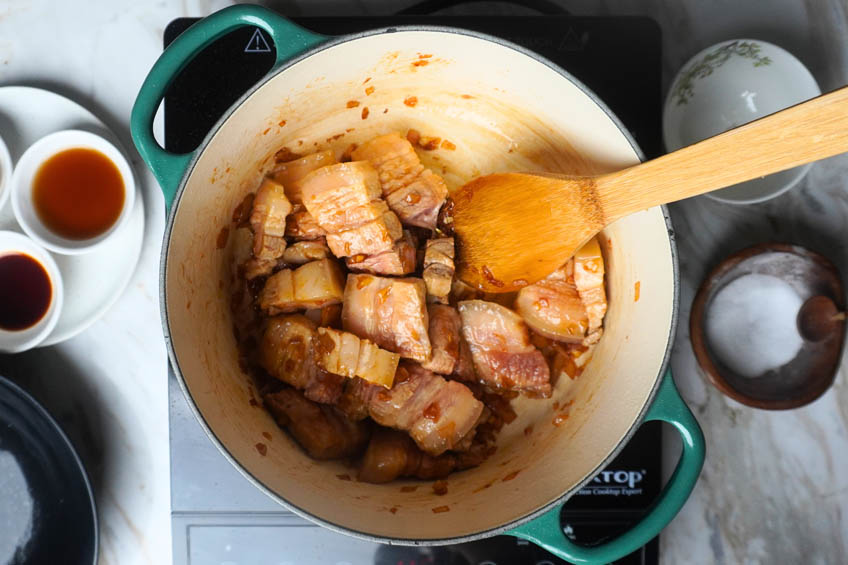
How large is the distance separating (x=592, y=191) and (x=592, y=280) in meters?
0.25

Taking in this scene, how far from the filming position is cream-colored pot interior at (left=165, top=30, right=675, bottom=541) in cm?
111

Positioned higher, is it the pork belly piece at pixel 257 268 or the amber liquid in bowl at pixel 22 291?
the amber liquid in bowl at pixel 22 291

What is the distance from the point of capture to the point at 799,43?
156cm

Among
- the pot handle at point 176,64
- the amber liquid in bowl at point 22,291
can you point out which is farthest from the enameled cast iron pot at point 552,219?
the amber liquid in bowl at point 22,291

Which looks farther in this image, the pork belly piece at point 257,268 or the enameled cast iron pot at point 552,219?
the pork belly piece at point 257,268

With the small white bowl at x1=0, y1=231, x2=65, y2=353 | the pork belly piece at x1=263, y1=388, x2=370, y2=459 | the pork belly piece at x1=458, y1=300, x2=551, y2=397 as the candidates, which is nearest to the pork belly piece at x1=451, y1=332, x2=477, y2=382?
the pork belly piece at x1=458, y1=300, x2=551, y2=397

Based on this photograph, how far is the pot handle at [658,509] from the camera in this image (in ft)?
3.65

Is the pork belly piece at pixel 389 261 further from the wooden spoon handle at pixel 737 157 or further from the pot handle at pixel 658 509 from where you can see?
the pot handle at pixel 658 509

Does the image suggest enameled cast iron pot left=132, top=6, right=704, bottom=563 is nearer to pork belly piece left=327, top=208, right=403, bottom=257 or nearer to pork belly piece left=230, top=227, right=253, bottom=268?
pork belly piece left=230, top=227, right=253, bottom=268

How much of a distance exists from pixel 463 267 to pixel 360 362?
32 cm

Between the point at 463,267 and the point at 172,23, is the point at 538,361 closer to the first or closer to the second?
the point at 463,267

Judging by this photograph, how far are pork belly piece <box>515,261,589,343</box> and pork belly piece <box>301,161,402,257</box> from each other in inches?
12.8

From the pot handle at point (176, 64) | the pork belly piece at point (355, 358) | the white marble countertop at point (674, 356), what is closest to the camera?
the pot handle at point (176, 64)

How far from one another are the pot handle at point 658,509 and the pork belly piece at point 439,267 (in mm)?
465
